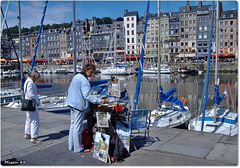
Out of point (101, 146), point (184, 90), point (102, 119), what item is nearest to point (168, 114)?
point (102, 119)

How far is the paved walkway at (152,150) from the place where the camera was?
4715 mm

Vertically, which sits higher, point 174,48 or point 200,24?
point 200,24

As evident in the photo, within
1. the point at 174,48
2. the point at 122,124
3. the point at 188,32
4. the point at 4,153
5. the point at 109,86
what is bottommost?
the point at 4,153

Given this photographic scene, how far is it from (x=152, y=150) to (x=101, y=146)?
1165mm

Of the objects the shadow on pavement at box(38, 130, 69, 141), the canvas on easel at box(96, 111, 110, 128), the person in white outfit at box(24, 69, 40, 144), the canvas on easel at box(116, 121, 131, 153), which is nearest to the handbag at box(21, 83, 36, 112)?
the person in white outfit at box(24, 69, 40, 144)

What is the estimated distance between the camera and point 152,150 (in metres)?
5.35

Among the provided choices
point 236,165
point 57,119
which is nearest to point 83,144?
point 236,165

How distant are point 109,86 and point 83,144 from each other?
1.52 m

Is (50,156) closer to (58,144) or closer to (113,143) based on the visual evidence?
(58,144)

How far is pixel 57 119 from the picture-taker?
896 cm

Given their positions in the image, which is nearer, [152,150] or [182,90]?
[152,150]

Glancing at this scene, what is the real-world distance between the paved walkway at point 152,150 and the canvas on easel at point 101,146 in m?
0.11

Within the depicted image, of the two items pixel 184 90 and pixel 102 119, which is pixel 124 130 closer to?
pixel 102 119

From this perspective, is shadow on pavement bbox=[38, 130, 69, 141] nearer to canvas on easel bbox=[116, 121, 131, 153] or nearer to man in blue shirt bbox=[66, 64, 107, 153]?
man in blue shirt bbox=[66, 64, 107, 153]
